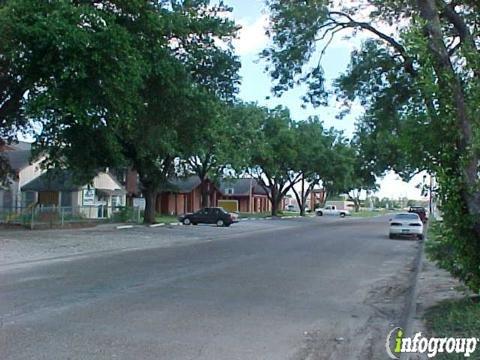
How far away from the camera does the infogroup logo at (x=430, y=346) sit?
670 cm

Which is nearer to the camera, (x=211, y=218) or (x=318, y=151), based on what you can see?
(x=211, y=218)

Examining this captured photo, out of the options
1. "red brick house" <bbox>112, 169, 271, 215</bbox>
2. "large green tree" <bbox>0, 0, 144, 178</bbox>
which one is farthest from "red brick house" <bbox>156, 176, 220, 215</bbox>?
"large green tree" <bbox>0, 0, 144, 178</bbox>

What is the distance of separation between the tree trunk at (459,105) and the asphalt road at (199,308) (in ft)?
7.38

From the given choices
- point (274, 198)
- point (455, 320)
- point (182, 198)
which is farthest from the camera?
point (182, 198)

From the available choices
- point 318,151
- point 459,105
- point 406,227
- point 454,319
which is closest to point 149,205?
point 406,227

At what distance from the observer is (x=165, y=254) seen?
20.5 m

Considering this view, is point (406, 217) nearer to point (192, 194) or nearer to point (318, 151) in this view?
point (318, 151)

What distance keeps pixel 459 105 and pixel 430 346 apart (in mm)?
3453

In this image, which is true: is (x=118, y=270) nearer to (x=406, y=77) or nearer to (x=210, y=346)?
(x=210, y=346)

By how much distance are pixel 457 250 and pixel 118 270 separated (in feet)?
30.1

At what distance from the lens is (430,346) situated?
23.2 ft

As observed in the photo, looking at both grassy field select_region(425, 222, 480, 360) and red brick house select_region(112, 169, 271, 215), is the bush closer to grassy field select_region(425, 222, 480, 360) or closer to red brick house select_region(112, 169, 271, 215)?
grassy field select_region(425, 222, 480, 360)

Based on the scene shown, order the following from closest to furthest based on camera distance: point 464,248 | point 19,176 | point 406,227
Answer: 1. point 464,248
2. point 406,227
3. point 19,176

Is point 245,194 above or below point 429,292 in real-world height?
above
